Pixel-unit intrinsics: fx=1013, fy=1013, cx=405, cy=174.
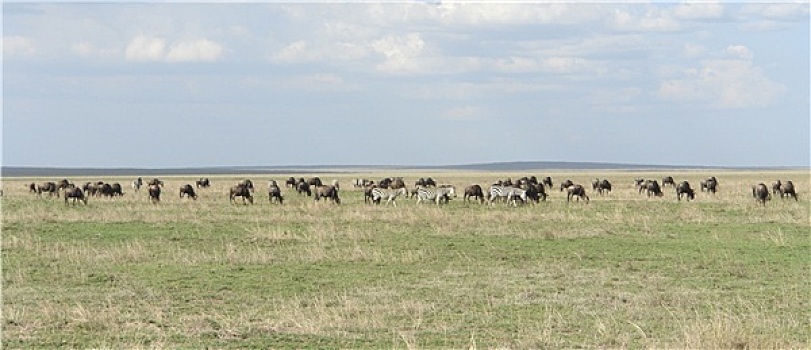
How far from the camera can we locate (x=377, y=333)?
10758mm

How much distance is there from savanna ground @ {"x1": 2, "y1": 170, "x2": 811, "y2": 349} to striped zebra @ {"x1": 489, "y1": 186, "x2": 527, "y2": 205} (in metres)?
7.54

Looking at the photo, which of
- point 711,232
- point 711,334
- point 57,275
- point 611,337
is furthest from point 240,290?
point 711,232

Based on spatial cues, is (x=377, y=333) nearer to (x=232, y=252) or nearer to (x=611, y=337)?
(x=611, y=337)

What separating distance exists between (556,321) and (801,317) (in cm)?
292

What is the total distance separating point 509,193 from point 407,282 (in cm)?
2190

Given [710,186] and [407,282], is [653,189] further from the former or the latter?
[407,282]

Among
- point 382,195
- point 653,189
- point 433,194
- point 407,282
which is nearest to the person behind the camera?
point 407,282

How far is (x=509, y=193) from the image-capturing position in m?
36.7

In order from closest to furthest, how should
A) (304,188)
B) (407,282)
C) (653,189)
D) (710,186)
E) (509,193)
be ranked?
(407,282) < (509,193) < (653,189) < (304,188) < (710,186)

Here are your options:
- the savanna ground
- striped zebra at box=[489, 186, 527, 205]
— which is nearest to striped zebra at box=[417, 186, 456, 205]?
striped zebra at box=[489, 186, 527, 205]

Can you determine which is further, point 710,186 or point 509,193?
point 710,186

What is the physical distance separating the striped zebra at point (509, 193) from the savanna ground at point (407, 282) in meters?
7.54

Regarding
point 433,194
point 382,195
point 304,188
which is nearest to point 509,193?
point 433,194

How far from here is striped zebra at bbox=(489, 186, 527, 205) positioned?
36312 millimetres
